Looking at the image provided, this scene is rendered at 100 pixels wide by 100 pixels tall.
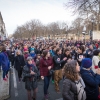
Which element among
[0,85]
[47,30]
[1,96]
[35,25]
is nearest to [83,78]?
[1,96]

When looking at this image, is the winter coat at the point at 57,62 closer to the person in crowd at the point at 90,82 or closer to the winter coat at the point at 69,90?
the person in crowd at the point at 90,82

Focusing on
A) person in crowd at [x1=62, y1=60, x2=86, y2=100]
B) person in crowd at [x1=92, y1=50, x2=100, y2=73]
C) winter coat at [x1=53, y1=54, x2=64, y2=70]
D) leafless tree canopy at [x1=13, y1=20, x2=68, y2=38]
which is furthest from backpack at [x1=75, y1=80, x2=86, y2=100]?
leafless tree canopy at [x1=13, y1=20, x2=68, y2=38]

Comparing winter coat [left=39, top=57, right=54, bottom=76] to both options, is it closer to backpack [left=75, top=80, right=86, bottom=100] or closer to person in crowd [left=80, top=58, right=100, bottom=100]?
person in crowd [left=80, top=58, right=100, bottom=100]

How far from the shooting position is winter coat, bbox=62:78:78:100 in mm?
2964

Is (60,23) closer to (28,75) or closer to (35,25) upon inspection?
(35,25)

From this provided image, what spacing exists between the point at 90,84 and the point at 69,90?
52 cm

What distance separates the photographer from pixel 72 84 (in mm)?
3000

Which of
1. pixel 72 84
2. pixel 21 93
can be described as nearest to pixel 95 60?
pixel 21 93

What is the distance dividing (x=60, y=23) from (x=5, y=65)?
68551 mm

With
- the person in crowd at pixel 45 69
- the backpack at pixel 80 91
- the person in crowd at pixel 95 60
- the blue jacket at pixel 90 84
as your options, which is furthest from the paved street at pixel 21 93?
the backpack at pixel 80 91

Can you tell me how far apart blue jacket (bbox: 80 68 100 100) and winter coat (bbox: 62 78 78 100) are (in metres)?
0.40

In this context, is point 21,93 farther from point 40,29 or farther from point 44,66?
point 40,29

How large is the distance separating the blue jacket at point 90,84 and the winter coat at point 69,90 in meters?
0.40

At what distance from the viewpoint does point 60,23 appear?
2943 inches
